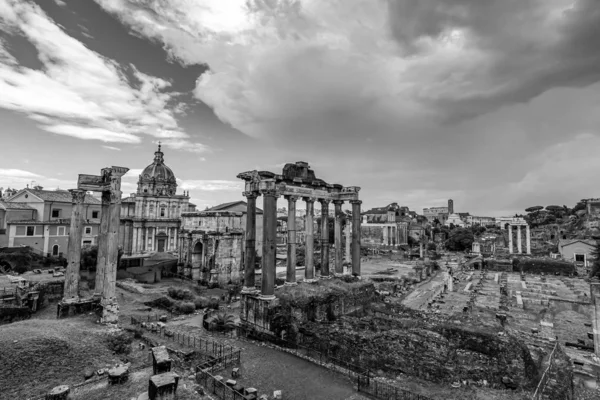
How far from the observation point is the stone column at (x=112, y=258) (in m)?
15.4

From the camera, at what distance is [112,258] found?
15953mm

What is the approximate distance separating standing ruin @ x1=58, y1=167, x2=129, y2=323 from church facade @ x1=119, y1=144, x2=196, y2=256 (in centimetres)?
2891

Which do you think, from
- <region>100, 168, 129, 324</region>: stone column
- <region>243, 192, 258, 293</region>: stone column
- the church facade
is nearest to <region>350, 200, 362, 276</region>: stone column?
<region>243, 192, 258, 293</region>: stone column

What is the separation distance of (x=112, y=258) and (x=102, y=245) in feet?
3.30

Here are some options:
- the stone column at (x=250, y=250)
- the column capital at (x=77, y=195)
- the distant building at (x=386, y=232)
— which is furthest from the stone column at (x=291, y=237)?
the distant building at (x=386, y=232)

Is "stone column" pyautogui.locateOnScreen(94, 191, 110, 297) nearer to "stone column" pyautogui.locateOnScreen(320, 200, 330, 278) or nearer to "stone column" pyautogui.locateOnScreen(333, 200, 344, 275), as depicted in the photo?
"stone column" pyautogui.locateOnScreen(320, 200, 330, 278)

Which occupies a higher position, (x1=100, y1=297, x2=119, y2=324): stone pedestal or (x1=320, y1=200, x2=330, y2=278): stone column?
(x1=320, y1=200, x2=330, y2=278): stone column

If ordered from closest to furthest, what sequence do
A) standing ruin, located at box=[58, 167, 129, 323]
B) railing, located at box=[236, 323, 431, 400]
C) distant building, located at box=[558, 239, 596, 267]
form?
railing, located at box=[236, 323, 431, 400]
standing ruin, located at box=[58, 167, 129, 323]
distant building, located at box=[558, 239, 596, 267]

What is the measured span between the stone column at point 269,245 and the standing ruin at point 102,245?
7.74 m

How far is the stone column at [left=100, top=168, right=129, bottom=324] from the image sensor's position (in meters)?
15.4

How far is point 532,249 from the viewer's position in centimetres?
7425

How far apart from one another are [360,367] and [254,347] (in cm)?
505

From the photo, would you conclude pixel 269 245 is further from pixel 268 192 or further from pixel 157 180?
pixel 157 180

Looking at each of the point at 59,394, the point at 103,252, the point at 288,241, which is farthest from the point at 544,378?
the point at 103,252
